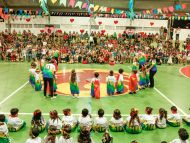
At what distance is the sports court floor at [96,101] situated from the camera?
957cm

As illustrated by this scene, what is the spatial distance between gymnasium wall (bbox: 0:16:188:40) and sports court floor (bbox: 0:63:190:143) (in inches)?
710

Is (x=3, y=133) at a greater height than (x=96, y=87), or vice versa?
(x=96, y=87)

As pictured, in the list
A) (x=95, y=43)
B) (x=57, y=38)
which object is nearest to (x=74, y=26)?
(x=57, y=38)

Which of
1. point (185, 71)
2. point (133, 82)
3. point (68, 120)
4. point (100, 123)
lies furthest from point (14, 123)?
point (185, 71)

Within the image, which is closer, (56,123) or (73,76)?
(56,123)

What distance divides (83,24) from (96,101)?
24261 millimetres

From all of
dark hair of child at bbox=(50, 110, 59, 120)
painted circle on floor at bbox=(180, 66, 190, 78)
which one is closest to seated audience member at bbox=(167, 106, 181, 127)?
dark hair of child at bbox=(50, 110, 59, 120)

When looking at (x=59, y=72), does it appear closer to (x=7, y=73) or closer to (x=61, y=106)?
(x=7, y=73)

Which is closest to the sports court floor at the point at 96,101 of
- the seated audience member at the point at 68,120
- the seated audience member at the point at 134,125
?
the seated audience member at the point at 134,125

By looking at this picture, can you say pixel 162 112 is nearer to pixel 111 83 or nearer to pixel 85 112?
pixel 85 112

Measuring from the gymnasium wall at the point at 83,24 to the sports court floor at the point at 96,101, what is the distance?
59.1ft

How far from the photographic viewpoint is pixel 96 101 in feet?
43.5

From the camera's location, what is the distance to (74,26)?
3656 cm

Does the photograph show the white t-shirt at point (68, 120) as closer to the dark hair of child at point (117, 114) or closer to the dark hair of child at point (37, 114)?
the dark hair of child at point (37, 114)
